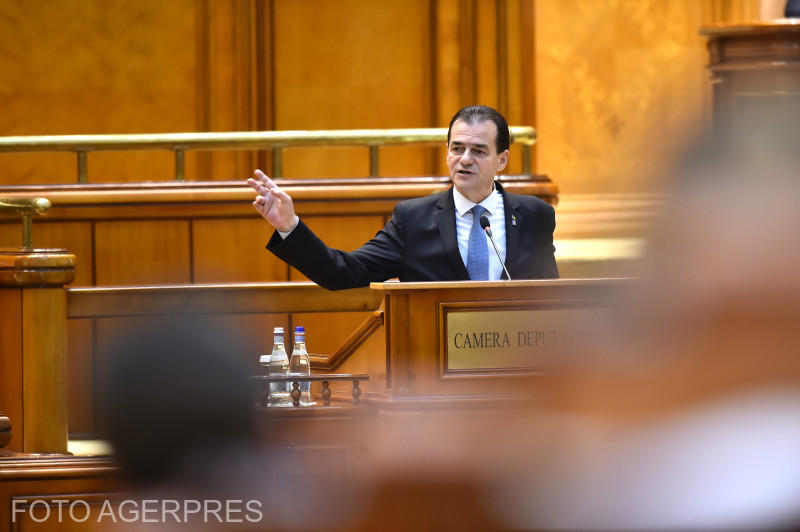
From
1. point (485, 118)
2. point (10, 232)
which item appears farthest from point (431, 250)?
point (10, 232)

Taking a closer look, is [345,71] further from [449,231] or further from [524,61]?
[449,231]

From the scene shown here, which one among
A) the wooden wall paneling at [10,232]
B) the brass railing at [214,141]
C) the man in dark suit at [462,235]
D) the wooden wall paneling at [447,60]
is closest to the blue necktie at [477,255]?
the man in dark suit at [462,235]

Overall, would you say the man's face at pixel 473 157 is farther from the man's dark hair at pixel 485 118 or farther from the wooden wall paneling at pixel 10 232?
the wooden wall paneling at pixel 10 232

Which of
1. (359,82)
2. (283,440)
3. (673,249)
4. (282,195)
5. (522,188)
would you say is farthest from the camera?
(359,82)

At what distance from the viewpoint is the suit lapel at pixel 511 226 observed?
2.45 meters

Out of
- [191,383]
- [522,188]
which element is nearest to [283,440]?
[191,383]

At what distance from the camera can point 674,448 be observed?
14.5 inches

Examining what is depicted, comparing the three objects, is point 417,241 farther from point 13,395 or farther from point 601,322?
point 601,322

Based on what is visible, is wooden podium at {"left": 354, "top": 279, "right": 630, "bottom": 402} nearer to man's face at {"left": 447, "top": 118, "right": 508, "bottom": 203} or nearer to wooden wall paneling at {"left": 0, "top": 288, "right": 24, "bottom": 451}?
man's face at {"left": 447, "top": 118, "right": 508, "bottom": 203}

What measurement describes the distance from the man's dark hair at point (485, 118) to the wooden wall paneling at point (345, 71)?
10.5 feet

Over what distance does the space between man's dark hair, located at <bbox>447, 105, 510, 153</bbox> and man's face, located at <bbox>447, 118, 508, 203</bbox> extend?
0.01 metres

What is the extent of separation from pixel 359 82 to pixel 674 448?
18.5 feet

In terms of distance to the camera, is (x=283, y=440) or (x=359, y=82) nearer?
(x=283, y=440)

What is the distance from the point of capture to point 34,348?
333 cm
